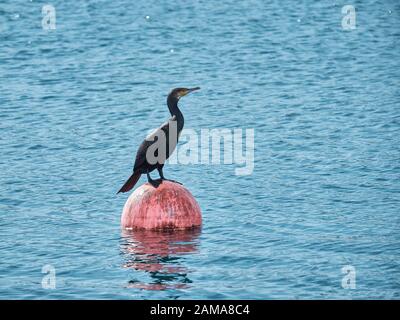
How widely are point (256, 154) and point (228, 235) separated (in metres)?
6.51

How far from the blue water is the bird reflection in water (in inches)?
1.5

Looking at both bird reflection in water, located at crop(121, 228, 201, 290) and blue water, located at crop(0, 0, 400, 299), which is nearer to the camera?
bird reflection in water, located at crop(121, 228, 201, 290)

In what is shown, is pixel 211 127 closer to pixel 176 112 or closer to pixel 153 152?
pixel 176 112

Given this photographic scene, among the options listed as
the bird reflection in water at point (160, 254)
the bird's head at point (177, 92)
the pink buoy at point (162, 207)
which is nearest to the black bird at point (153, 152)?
the pink buoy at point (162, 207)

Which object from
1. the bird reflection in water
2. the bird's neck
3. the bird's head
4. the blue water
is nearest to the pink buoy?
the bird reflection in water

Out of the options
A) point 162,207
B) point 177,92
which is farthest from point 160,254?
point 177,92

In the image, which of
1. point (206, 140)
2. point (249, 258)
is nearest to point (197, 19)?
point (206, 140)

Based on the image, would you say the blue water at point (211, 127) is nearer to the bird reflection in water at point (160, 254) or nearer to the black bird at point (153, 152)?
the bird reflection in water at point (160, 254)

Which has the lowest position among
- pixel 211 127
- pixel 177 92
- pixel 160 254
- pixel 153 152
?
pixel 160 254

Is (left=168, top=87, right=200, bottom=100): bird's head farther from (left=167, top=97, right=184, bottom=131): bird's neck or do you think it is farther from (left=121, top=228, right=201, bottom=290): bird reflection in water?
(left=121, top=228, right=201, bottom=290): bird reflection in water

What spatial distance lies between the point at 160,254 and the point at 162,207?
0.80 m

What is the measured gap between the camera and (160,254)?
1781cm

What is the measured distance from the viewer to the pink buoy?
18.0 m
